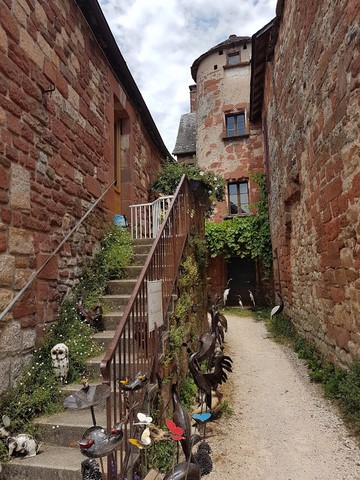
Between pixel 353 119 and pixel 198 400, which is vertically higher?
pixel 353 119

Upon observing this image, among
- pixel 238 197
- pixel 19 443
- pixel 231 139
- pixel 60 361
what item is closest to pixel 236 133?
A: pixel 231 139

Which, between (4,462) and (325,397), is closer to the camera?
(4,462)

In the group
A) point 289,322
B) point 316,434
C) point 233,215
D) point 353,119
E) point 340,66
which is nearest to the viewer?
point 316,434

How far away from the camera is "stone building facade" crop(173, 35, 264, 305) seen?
A: 12008mm

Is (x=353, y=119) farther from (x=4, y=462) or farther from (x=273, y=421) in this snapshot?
(x=4, y=462)

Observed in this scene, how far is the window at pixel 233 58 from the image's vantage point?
13258 millimetres

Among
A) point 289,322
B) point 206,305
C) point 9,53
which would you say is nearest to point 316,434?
point 206,305

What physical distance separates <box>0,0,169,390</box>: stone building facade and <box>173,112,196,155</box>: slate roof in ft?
33.2

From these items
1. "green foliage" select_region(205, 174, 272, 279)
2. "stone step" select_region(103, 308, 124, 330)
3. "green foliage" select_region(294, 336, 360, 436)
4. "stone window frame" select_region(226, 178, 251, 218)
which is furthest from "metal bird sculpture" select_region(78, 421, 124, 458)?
"stone window frame" select_region(226, 178, 251, 218)

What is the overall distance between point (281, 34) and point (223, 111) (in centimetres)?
627

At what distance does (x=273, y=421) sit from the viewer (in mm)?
3457

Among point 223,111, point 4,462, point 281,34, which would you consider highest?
point 223,111

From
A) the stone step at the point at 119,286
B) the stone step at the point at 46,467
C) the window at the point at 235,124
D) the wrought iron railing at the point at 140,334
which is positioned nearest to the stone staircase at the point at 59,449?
the stone step at the point at 46,467

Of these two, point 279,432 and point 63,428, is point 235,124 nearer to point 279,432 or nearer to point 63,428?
point 279,432
